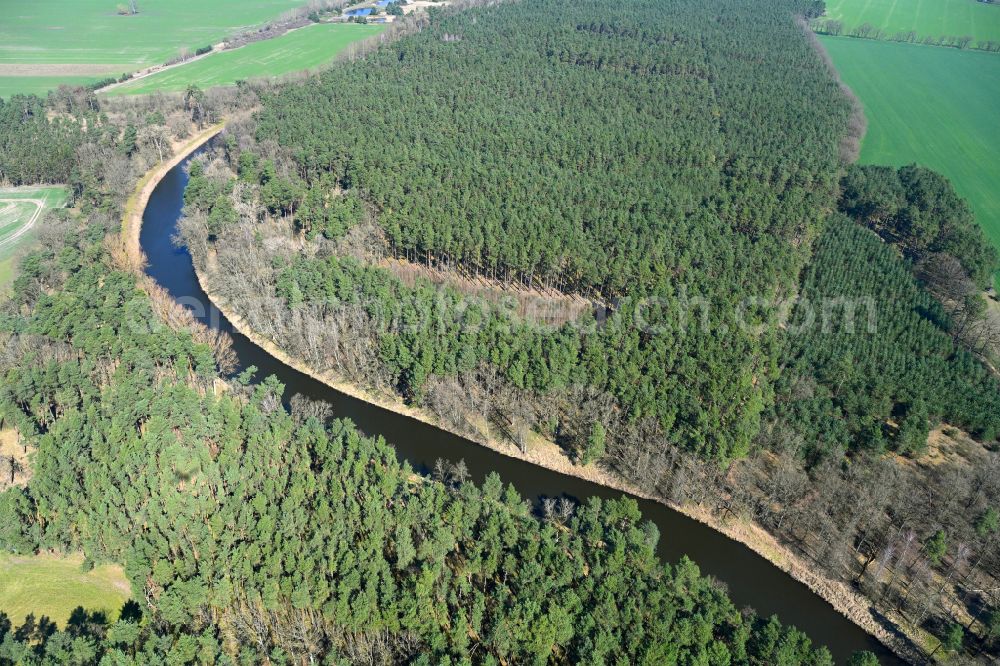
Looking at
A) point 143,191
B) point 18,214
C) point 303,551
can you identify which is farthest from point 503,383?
point 18,214

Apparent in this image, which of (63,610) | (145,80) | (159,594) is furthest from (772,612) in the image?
(145,80)

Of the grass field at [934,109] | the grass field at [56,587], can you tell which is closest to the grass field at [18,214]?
the grass field at [56,587]

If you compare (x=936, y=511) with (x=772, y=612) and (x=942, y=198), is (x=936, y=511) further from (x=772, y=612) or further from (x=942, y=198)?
(x=942, y=198)

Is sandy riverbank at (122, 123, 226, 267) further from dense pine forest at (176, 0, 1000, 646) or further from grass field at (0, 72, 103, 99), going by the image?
grass field at (0, 72, 103, 99)

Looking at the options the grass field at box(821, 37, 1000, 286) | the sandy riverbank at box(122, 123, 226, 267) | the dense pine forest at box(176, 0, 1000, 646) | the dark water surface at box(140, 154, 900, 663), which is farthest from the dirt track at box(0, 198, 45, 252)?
the grass field at box(821, 37, 1000, 286)

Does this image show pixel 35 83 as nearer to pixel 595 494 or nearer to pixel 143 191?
pixel 143 191

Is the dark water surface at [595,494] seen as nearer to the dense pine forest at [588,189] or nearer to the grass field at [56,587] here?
the dense pine forest at [588,189]
